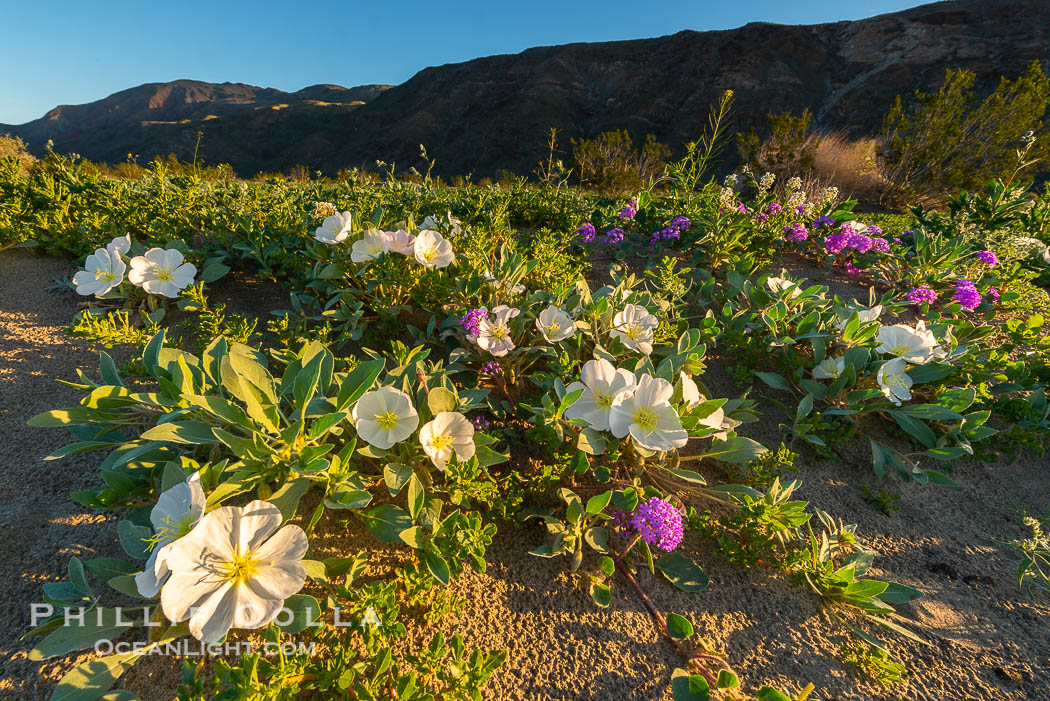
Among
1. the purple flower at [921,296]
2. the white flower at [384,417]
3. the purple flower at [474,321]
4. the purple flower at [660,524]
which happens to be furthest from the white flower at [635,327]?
the purple flower at [921,296]

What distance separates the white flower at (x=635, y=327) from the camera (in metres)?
1.94

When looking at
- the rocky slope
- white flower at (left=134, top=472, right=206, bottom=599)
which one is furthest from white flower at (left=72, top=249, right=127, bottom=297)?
the rocky slope

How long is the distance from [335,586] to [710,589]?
120cm

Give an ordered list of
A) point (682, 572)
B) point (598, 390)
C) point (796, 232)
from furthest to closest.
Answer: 1. point (796, 232)
2. point (598, 390)
3. point (682, 572)

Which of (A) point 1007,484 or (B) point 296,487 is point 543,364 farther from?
(A) point 1007,484

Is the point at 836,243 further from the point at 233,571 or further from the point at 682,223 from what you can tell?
the point at 233,571

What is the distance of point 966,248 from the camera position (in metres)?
3.20

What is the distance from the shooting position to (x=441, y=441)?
4.59ft

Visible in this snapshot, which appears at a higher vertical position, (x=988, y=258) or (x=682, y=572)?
(x=988, y=258)

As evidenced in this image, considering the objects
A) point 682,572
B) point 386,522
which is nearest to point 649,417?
point 682,572

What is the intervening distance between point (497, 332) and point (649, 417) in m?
0.78

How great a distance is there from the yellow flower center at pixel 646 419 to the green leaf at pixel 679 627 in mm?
549

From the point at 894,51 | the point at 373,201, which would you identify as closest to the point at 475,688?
the point at 373,201

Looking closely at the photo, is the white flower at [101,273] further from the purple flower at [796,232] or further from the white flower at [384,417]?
the purple flower at [796,232]
